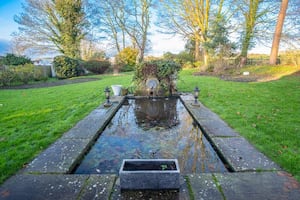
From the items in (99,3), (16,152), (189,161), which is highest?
(99,3)

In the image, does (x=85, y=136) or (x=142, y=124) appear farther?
(x=142, y=124)

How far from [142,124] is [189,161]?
172 centimetres

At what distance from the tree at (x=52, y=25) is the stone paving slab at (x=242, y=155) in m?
18.4

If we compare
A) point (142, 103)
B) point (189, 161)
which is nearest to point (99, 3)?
point (142, 103)

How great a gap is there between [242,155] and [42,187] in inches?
95.9

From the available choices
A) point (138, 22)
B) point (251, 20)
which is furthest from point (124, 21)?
point (251, 20)

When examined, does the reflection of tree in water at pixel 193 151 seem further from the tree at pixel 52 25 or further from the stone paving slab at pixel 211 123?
the tree at pixel 52 25

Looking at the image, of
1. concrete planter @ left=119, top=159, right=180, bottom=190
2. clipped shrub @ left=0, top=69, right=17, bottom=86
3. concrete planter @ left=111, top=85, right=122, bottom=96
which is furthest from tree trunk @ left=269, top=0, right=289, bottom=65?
clipped shrub @ left=0, top=69, right=17, bottom=86

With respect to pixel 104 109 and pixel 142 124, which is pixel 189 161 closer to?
pixel 142 124

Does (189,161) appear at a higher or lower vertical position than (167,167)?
lower

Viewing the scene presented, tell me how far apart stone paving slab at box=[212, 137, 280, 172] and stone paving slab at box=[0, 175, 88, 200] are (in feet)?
5.99

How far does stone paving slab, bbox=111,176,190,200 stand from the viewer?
1.68m

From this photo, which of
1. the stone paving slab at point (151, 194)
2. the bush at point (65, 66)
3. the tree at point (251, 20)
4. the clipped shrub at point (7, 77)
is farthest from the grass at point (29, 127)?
the tree at point (251, 20)

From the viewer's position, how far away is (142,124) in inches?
159
